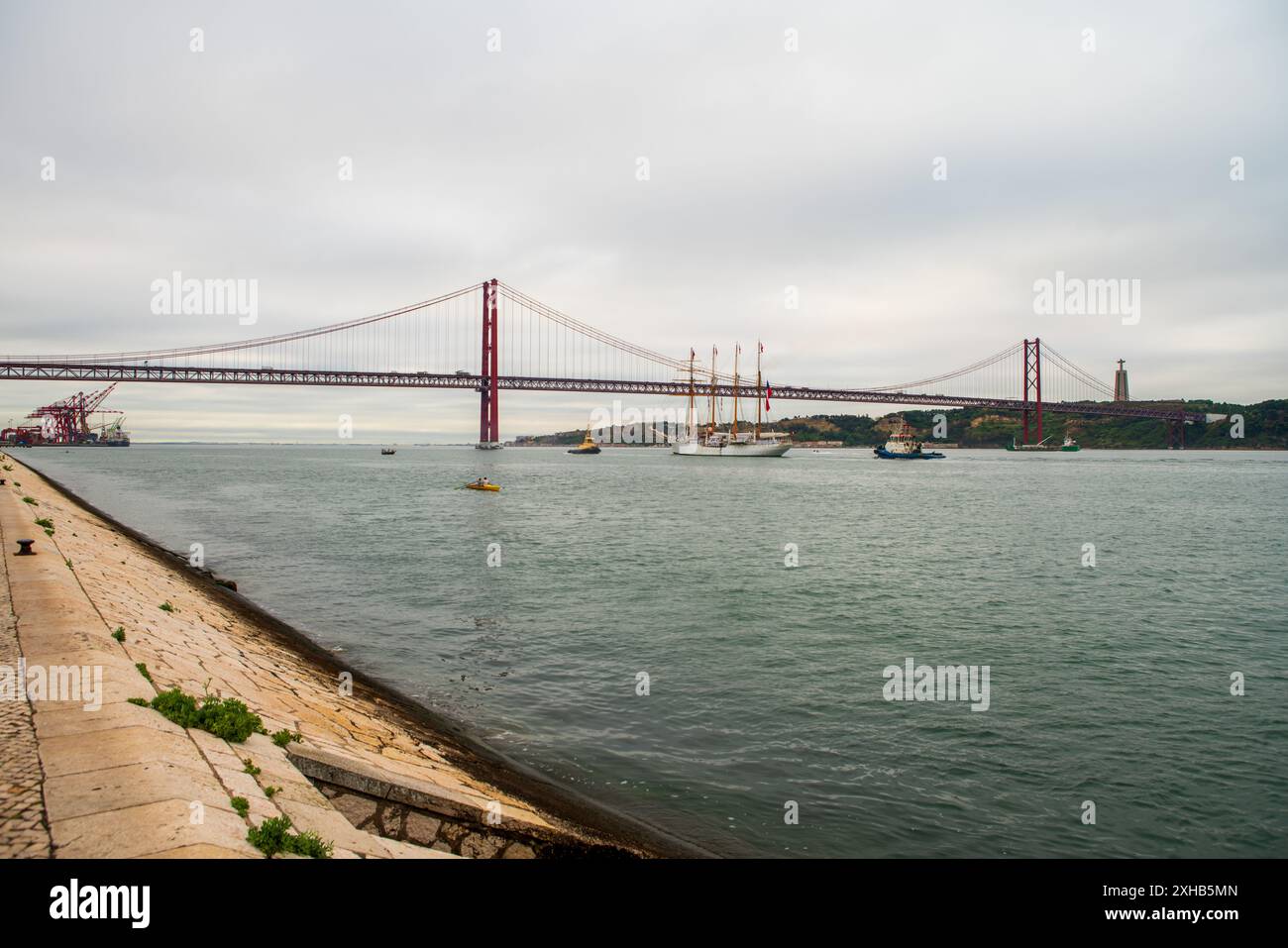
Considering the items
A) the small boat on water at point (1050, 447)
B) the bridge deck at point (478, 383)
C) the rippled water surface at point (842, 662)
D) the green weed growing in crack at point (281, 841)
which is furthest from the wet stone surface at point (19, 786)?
the small boat on water at point (1050, 447)

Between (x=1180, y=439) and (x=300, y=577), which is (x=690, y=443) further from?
(x=300, y=577)

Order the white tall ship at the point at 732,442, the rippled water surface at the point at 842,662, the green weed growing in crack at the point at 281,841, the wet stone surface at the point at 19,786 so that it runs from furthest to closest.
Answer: the white tall ship at the point at 732,442 → the rippled water surface at the point at 842,662 → the green weed growing in crack at the point at 281,841 → the wet stone surface at the point at 19,786

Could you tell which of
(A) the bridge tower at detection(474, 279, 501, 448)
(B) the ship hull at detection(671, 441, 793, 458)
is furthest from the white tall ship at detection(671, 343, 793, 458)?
(A) the bridge tower at detection(474, 279, 501, 448)

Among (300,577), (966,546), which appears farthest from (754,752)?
(966,546)

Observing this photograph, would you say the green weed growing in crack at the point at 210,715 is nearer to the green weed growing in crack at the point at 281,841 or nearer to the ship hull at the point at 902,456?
the green weed growing in crack at the point at 281,841

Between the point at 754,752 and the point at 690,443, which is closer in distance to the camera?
the point at 754,752

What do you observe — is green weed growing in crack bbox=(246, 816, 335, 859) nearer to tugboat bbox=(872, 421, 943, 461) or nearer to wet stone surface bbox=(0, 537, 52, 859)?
wet stone surface bbox=(0, 537, 52, 859)

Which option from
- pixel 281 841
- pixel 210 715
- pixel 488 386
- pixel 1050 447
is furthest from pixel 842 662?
pixel 1050 447

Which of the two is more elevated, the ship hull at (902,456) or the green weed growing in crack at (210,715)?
the ship hull at (902,456)
